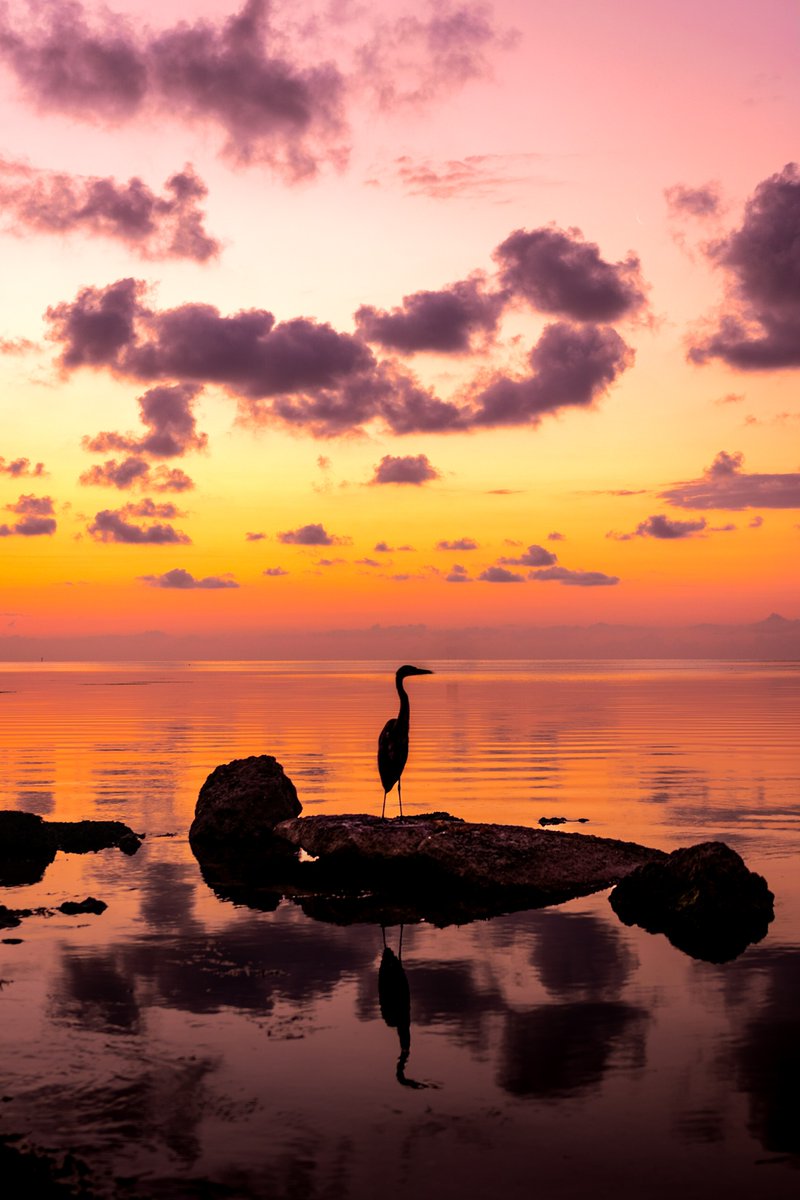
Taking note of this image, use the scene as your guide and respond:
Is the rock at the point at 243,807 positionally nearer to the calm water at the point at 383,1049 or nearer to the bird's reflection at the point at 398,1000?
the calm water at the point at 383,1049

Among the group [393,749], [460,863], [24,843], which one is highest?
[393,749]

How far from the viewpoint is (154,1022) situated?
1138 centimetres

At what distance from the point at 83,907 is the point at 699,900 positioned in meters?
9.24

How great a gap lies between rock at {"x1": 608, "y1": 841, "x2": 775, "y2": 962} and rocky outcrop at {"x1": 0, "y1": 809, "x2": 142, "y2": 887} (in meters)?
10.4

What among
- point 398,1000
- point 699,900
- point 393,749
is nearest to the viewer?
point 398,1000

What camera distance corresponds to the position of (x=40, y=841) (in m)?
21.3

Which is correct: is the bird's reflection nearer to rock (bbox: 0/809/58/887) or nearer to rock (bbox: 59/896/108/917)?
rock (bbox: 59/896/108/917)

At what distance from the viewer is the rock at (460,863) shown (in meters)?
17.7

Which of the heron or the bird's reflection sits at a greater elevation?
the heron

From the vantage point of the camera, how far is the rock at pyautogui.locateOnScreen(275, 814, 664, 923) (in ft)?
58.2

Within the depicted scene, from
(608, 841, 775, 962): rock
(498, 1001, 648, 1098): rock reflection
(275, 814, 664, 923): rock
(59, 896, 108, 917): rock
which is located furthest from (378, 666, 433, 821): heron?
(498, 1001, 648, 1098): rock reflection

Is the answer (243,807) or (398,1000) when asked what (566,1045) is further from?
(243,807)

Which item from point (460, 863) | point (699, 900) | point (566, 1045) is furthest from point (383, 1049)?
point (460, 863)

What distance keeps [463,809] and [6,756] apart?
22021mm
